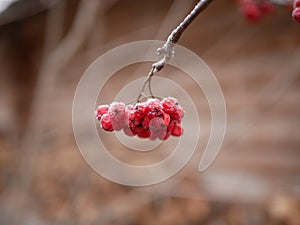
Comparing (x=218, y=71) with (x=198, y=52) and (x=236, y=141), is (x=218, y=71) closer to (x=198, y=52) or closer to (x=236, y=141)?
(x=198, y=52)

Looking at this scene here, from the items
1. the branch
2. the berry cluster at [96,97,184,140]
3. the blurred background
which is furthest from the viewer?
the blurred background

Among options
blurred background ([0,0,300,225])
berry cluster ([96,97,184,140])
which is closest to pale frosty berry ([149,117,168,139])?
berry cluster ([96,97,184,140])

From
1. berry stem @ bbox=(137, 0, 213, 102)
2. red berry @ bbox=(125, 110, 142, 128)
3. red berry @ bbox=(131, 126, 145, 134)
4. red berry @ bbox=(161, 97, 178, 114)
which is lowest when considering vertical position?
red berry @ bbox=(131, 126, 145, 134)

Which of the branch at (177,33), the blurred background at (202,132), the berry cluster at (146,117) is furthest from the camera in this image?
the blurred background at (202,132)

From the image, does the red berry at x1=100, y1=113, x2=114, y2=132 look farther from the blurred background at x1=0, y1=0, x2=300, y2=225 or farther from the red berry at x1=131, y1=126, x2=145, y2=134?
the blurred background at x1=0, y1=0, x2=300, y2=225

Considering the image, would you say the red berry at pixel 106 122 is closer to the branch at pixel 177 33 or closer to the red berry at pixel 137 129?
the red berry at pixel 137 129

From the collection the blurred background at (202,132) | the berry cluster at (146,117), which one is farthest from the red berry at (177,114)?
the blurred background at (202,132)

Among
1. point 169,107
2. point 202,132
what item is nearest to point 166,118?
point 169,107

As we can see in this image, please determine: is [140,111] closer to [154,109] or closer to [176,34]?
[154,109]
